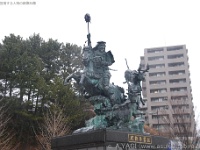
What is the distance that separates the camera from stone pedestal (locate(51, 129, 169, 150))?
10.2 m

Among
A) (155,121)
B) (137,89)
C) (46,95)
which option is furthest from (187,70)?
(137,89)

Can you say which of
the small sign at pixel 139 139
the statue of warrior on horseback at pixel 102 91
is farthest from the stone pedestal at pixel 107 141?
the statue of warrior on horseback at pixel 102 91

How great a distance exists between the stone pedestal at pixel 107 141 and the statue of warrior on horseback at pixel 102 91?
40.8 inches

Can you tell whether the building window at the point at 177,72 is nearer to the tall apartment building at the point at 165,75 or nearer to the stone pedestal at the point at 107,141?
the tall apartment building at the point at 165,75

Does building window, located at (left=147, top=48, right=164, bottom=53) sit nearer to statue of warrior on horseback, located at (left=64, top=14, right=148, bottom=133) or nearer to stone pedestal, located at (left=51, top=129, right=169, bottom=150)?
statue of warrior on horseback, located at (left=64, top=14, right=148, bottom=133)

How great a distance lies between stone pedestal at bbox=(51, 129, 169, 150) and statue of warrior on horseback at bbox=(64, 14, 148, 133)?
104 centimetres

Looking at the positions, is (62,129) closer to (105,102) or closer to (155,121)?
(105,102)

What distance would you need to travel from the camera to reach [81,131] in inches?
449

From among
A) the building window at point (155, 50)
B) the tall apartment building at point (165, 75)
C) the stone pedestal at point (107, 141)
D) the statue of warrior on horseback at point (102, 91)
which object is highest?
the building window at point (155, 50)

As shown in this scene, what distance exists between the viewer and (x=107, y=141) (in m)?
10.1

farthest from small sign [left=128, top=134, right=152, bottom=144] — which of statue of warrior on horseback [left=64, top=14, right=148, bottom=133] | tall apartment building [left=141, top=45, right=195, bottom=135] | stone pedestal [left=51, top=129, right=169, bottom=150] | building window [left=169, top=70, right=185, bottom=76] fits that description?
building window [left=169, top=70, right=185, bottom=76]

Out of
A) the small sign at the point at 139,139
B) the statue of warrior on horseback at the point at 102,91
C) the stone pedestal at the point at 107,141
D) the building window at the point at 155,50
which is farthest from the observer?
the building window at the point at 155,50

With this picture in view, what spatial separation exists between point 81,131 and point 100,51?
3408mm

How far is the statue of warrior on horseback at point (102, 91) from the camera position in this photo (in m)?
12.1
